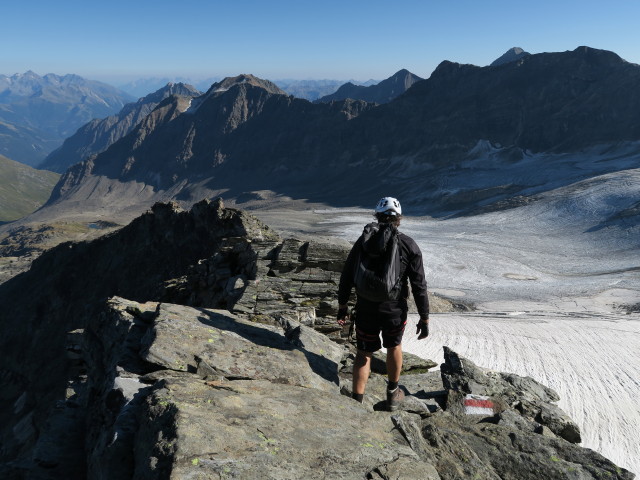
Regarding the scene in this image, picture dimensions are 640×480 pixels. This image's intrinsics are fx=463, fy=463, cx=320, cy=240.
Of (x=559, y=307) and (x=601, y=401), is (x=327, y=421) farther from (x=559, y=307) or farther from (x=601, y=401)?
→ (x=559, y=307)

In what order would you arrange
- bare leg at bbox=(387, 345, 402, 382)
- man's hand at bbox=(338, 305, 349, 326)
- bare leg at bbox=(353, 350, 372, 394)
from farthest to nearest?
man's hand at bbox=(338, 305, 349, 326), bare leg at bbox=(387, 345, 402, 382), bare leg at bbox=(353, 350, 372, 394)

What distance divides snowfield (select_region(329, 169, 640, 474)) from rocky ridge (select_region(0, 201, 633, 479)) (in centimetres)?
351

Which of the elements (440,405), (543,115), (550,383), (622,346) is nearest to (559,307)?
(622,346)

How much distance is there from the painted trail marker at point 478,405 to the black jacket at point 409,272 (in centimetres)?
251

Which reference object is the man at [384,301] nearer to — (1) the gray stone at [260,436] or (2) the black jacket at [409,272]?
(2) the black jacket at [409,272]

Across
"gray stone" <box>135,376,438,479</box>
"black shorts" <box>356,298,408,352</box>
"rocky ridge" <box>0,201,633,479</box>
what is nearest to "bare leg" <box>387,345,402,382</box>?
"black shorts" <box>356,298,408,352</box>

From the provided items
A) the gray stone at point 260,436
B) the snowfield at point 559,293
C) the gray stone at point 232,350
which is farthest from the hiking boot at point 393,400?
the snowfield at point 559,293

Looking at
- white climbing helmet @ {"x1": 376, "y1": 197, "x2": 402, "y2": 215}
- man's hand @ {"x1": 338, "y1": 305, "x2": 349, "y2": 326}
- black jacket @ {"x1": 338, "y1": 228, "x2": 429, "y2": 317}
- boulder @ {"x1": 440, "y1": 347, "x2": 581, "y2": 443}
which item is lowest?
boulder @ {"x1": 440, "y1": 347, "x2": 581, "y2": 443}

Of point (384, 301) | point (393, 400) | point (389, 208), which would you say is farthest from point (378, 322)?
point (389, 208)

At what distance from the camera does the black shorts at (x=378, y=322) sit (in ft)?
27.1

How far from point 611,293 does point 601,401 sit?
4351cm

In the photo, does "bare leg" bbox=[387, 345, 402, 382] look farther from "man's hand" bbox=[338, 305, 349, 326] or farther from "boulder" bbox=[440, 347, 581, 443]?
"boulder" bbox=[440, 347, 581, 443]

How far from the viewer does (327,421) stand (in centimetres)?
662

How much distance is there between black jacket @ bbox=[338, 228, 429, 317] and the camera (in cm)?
823
